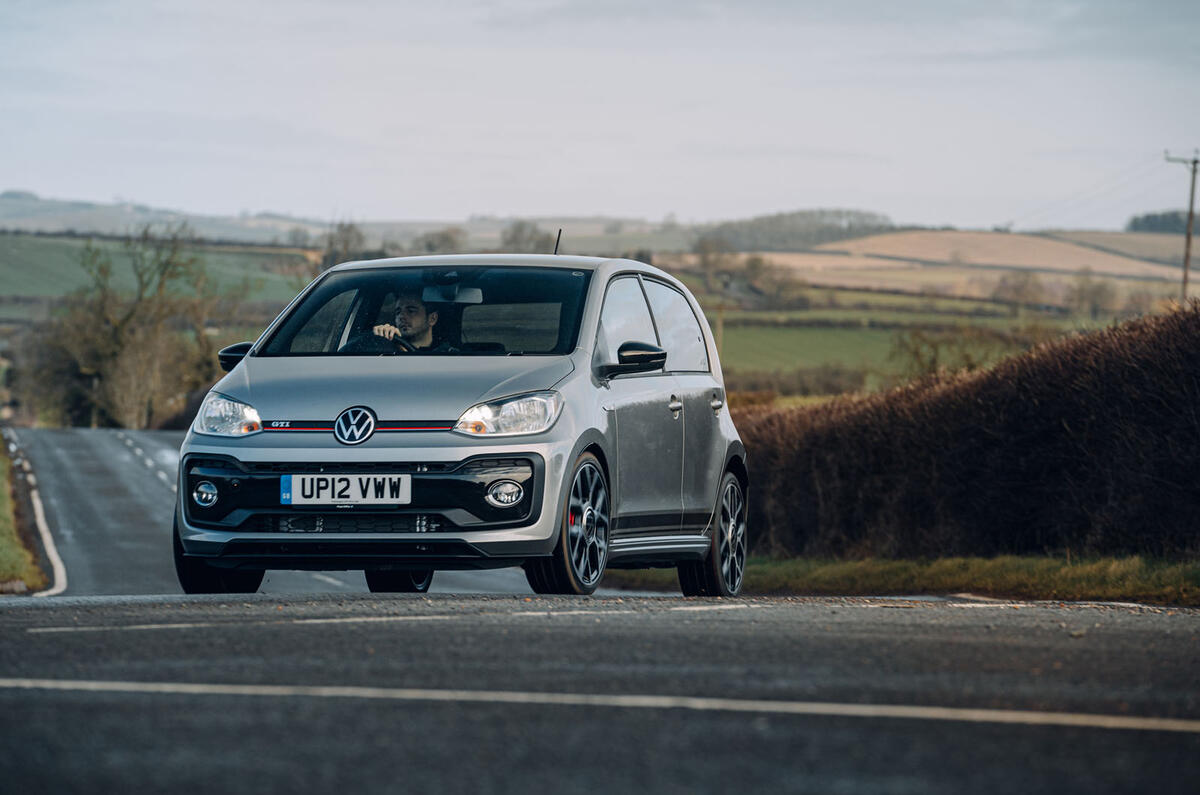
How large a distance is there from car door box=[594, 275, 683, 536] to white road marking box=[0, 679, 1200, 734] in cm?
424

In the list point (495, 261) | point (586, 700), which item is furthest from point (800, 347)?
point (586, 700)

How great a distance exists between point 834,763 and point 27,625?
14.6ft

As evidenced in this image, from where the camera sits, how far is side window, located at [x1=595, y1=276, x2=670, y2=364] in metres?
9.80

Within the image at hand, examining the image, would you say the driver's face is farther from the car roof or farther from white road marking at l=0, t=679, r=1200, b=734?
white road marking at l=0, t=679, r=1200, b=734

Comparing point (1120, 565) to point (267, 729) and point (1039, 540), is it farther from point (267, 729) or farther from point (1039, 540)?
point (267, 729)

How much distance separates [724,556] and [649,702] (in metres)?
6.28

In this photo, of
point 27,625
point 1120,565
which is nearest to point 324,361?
point 27,625

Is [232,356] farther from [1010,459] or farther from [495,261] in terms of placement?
[1010,459]

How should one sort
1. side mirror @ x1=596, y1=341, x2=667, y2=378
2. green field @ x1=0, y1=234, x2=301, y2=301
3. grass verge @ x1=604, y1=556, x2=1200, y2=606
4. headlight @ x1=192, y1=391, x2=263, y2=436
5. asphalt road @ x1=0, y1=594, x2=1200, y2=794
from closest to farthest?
1. asphalt road @ x1=0, y1=594, x2=1200, y2=794
2. headlight @ x1=192, y1=391, x2=263, y2=436
3. side mirror @ x1=596, y1=341, x2=667, y2=378
4. grass verge @ x1=604, y1=556, x2=1200, y2=606
5. green field @ x1=0, y1=234, x2=301, y2=301

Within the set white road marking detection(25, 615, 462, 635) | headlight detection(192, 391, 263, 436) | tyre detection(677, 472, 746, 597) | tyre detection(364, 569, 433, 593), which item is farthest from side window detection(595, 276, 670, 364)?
tyre detection(364, 569, 433, 593)

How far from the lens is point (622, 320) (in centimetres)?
1019

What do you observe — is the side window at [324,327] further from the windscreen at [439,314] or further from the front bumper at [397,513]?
the front bumper at [397,513]

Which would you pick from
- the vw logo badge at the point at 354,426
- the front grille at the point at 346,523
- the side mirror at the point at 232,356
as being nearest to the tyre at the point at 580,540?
the front grille at the point at 346,523

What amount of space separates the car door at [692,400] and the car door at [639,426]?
14 centimetres
